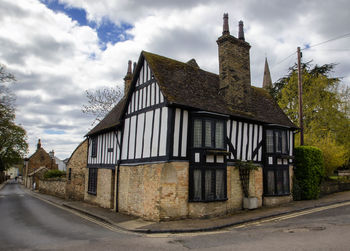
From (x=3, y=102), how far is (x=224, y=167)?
67.0ft

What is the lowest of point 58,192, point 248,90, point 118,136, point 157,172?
point 58,192

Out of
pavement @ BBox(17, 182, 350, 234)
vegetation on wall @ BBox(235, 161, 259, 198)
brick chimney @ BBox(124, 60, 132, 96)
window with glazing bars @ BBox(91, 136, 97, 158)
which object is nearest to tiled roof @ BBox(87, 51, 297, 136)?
vegetation on wall @ BBox(235, 161, 259, 198)

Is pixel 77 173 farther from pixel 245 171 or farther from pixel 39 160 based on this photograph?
pixel 39 160

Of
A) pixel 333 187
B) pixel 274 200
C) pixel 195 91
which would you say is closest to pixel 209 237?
pixel 195 91

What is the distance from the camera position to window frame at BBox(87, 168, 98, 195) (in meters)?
18.9

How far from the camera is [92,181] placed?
771 inches

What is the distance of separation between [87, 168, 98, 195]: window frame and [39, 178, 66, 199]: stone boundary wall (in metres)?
7.34

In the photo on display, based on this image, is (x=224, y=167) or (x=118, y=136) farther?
(x=118, y=136)

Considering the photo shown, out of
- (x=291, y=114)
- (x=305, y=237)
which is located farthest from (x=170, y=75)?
(x=291, y=114)

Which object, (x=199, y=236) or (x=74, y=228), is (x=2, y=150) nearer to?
(x=74, y=228)

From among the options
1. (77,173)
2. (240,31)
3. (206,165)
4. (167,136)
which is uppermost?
(240,31)

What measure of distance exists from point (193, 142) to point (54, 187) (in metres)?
23.3

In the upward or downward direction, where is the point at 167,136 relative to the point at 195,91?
downward

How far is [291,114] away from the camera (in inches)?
1043
